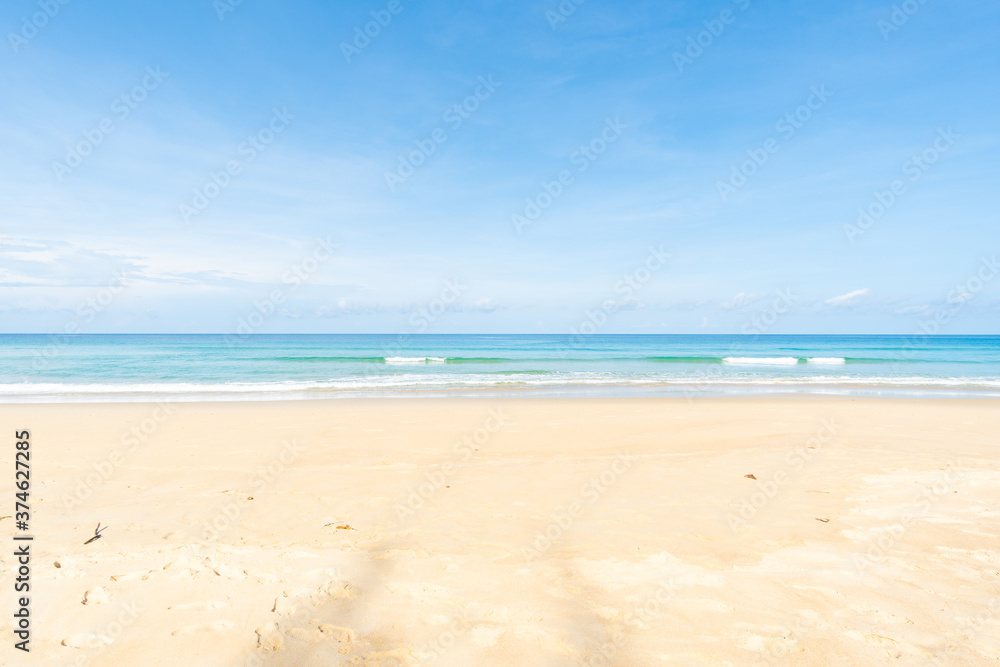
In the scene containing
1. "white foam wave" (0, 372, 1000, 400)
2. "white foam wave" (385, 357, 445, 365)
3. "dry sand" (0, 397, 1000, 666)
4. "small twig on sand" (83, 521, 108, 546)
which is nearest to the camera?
"dry sand" (0, 397, 1000, 666)

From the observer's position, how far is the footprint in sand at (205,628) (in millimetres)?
3027

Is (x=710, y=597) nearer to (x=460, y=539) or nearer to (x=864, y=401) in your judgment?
(x=460, y=539)

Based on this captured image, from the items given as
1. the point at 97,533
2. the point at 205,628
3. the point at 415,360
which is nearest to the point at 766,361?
the point at 415,360

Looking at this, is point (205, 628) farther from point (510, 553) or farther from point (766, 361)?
point (766, 361)

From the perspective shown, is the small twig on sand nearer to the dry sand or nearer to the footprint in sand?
the dry sand

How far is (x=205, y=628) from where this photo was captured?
3062 millimetres

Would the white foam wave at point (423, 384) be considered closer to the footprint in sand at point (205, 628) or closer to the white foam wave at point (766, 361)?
the white foam wave at point (766, 361)

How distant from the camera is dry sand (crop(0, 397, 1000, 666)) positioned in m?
2.99

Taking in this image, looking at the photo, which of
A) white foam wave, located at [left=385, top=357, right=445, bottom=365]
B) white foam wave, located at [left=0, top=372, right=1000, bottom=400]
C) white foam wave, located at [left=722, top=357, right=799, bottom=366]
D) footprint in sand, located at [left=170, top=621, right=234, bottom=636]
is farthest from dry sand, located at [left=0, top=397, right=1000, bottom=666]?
white foam wave, located at [left=722, top=357, right=799, bottom=366]

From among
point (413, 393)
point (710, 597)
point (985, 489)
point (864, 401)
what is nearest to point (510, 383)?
point (413, 393)

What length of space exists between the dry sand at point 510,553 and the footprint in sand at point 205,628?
2cm

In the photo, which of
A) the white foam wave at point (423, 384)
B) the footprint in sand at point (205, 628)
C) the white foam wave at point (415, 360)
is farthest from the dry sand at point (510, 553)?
the white foam wave at point (415, 360)

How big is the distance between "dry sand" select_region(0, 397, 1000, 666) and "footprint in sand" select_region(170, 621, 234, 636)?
2 centimetres

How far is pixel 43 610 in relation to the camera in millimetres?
3209
